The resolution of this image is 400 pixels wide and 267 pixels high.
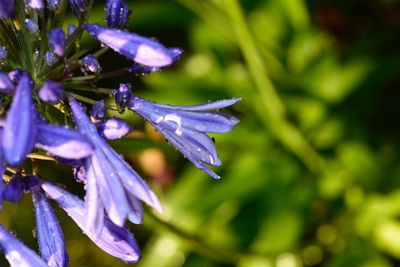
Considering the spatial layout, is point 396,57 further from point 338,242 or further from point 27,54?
point 27,54

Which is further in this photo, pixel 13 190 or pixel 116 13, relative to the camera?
pixel 116 13

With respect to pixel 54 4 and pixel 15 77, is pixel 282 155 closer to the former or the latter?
pixel 54 4

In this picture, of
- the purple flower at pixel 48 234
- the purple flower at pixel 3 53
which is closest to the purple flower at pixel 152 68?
the purple flower at pixel 3 53

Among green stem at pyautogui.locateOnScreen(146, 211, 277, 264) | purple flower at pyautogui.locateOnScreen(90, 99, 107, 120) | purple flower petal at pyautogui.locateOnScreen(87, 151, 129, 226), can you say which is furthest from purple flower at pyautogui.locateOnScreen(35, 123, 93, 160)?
green stem at pyautogui.locateOnScreen(146, 211, 277, 264)

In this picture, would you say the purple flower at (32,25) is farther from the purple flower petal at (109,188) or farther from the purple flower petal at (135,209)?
the purple flower petal at (135,209)

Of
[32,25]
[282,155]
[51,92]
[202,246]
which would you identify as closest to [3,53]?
[32,25]

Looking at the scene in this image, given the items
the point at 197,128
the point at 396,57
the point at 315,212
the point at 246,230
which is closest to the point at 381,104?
the point at 396,57

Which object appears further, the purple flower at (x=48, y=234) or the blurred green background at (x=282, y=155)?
the blurred green background at (x=282, y=155)
